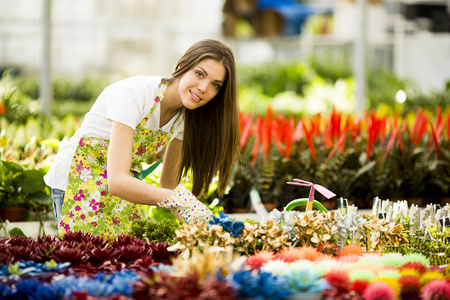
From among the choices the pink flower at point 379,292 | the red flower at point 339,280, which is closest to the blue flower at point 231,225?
the red flower at point 339,280

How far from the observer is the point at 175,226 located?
2.04 meters

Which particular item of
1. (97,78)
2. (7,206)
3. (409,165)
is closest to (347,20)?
(97,78)

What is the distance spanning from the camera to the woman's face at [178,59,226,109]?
2158mm

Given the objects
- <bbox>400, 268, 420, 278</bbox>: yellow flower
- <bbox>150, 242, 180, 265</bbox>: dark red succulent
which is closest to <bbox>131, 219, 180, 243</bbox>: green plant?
<bbox>150, 242, 180, 265</bbox>: dark red succulent

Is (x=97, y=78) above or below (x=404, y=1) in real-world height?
below

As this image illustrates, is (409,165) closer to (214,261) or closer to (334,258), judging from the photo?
(334,258)

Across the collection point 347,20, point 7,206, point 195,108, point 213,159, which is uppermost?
point 347,20

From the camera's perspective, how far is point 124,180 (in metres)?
1.98

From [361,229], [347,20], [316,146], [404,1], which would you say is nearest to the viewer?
[361,229]

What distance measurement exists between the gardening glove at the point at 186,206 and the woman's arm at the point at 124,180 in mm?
28

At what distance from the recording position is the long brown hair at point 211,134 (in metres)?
2.27

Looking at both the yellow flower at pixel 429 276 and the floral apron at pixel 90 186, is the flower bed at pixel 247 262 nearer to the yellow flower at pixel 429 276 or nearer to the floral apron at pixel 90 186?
the yellow flower at pixel 429 276

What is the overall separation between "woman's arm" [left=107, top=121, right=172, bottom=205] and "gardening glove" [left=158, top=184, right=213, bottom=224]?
0.03m

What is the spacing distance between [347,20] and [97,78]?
5.15 metres
